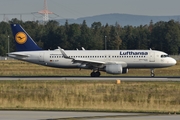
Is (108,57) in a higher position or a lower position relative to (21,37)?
lower

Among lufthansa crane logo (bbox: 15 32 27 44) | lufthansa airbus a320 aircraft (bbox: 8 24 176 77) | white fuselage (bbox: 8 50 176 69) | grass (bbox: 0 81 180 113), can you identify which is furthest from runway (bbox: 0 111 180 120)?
lufthansa crane logo (bbox: 15 32 27 44)

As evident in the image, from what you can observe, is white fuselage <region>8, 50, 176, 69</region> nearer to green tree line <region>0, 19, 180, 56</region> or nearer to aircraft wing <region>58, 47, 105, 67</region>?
aircraft wing <region>58, 47, 105, 67</region>

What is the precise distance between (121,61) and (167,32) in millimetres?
78224

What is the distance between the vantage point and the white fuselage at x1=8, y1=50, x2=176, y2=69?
54938 millimetres

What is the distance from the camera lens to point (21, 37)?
2312 inches

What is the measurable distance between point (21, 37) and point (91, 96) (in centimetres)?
2471

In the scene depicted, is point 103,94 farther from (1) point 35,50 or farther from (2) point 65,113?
(1) point 35,50

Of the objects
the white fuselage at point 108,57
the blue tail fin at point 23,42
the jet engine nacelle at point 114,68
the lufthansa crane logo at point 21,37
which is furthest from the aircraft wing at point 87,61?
the lufthansa crane logo at point 21,37

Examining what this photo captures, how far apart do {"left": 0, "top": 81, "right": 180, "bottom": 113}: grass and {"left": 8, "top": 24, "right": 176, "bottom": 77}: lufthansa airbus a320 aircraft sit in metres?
10.8

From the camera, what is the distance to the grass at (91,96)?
1187 inches

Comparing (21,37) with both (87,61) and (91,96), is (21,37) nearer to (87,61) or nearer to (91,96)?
(87,61)

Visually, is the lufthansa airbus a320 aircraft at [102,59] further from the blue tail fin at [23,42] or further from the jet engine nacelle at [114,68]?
the blue tail fin at [23,42]

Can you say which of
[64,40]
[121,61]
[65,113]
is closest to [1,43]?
[64,40]

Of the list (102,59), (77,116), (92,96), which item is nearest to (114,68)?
(102,59)
